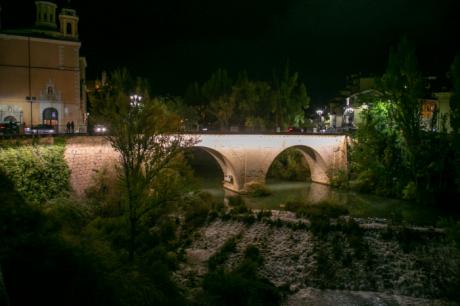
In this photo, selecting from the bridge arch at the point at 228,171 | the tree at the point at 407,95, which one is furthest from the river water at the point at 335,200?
the tree at the point at 407,95

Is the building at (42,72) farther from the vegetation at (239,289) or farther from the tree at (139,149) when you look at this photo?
the vegetation at (239,289)

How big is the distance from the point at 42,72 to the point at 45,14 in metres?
6.32

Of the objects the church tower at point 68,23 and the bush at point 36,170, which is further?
the church tower at point 68,23

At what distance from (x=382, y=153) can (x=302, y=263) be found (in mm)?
17781

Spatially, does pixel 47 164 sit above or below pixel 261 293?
above

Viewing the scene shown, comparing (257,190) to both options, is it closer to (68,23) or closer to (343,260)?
(343,260)

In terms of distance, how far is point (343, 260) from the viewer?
17578 mm

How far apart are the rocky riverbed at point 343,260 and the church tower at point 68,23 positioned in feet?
74.1

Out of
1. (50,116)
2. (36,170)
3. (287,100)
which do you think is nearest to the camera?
(36,170)

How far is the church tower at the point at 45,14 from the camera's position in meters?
35.3

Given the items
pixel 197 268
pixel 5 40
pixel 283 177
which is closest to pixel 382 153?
pixel 283 177

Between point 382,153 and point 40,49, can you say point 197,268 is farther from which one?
point 40,49

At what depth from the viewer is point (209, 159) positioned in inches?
2067

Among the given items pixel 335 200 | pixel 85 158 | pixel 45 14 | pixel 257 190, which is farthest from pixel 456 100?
pixel 45 14
